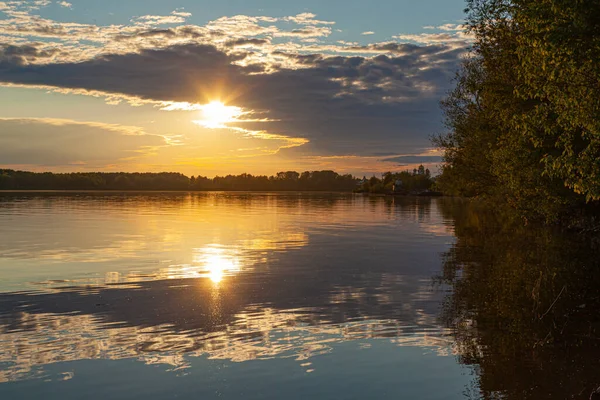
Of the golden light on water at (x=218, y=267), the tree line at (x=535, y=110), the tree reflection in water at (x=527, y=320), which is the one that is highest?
the tree line at (x=535, y=110)

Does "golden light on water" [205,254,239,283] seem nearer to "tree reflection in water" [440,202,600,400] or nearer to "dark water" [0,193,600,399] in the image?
"dark water" [0,193,600,399]

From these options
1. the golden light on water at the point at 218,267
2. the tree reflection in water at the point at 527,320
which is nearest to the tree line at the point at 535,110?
the tree reflection in water at the point at 527,320

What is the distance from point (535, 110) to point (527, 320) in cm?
815

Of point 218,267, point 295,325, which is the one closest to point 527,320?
point 295,325

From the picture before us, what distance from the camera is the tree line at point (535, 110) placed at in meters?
19.2

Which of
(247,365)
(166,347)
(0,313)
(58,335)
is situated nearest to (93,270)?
(0,313)

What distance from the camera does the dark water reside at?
1323 centimetres

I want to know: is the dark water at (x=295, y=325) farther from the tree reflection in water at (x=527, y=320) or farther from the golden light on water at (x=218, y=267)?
the golden light on water at (x=218, y=267)

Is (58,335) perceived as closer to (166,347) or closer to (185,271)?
(166,347)

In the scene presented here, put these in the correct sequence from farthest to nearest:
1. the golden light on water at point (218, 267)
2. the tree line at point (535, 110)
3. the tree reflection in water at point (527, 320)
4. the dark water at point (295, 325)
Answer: the golden light on water at point (218, 267) < the tree line at point (535, 110) < the tree reflection in water at point (527, 320) < the dark water at point (295, 325)

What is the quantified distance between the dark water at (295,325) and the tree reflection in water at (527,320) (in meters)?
0.07

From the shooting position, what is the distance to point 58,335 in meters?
16.8

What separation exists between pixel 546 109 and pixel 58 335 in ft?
61.8

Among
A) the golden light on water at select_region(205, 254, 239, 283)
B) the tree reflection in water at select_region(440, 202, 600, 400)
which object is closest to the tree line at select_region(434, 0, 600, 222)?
the tree reflection in water at select_region(440, 202, 600, 400)
